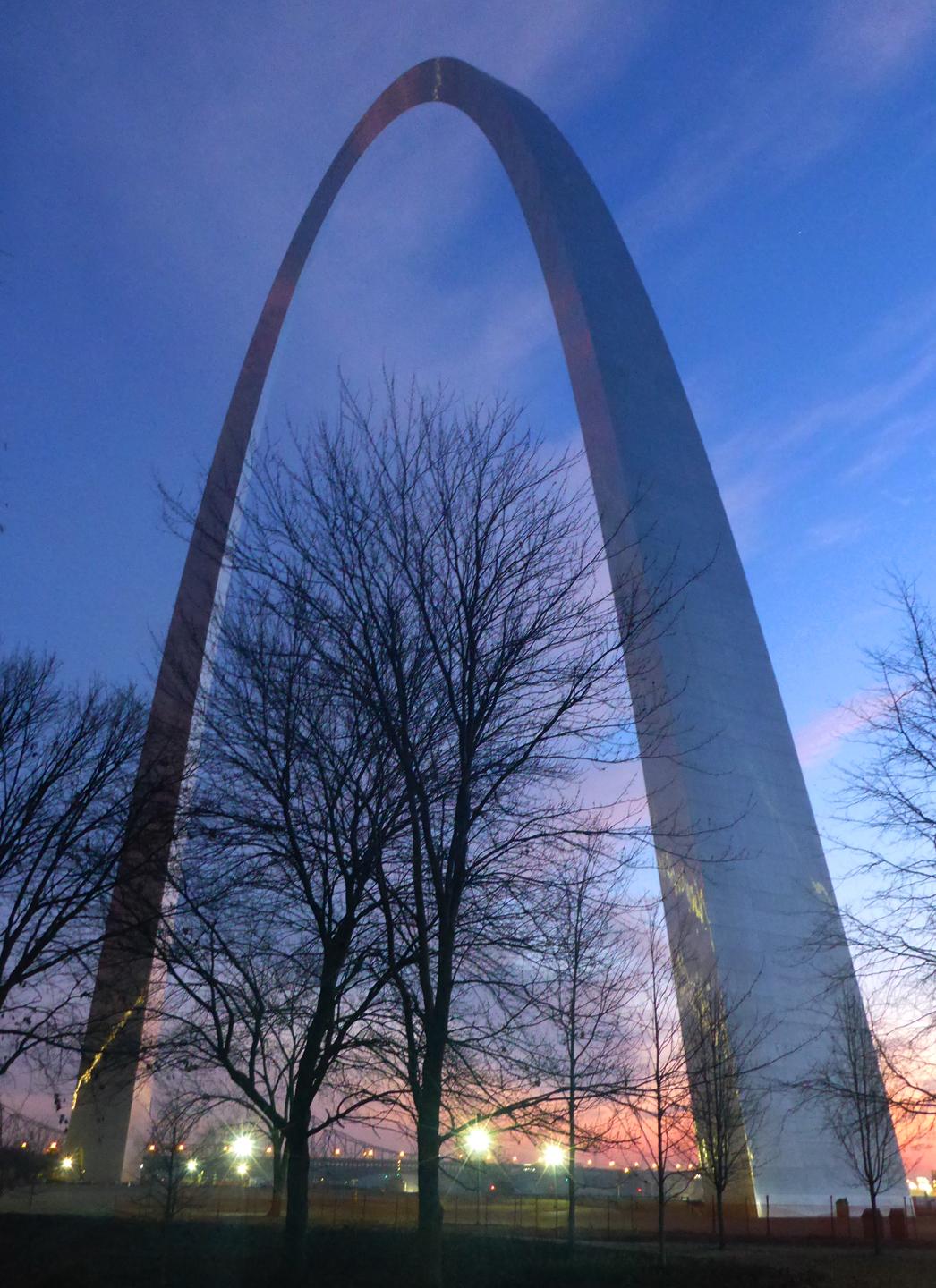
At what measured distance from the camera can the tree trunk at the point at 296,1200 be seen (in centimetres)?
810

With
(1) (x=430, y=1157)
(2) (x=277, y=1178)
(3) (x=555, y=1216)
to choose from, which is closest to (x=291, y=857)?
(1) (x=430, y=1157)

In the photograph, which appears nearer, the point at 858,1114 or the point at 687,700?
the point at 858,1114

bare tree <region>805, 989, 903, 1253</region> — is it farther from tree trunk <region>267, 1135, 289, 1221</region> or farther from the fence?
tree trunk <region>267, 1135, 289, 1221</region>

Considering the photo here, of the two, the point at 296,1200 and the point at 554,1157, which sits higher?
the point at 554,1157

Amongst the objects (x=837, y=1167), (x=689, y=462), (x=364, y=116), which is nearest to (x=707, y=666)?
(x=689, y=462)

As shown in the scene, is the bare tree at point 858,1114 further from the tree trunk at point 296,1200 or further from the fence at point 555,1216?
the tree trunk at point 296,1200

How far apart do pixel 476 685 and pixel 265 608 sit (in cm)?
208

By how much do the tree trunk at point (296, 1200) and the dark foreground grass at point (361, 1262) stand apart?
196 millimetres

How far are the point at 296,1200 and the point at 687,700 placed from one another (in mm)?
14201

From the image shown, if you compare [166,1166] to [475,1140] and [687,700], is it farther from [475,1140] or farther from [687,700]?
[475,1140]

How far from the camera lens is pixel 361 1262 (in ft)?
33.9

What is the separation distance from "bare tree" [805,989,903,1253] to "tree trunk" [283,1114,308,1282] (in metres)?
11.9

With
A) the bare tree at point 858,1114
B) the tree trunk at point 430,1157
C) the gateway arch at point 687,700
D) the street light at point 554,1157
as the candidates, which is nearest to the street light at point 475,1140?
the tree trunk at point 430,1157

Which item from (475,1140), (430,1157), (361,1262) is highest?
(475,1140)
